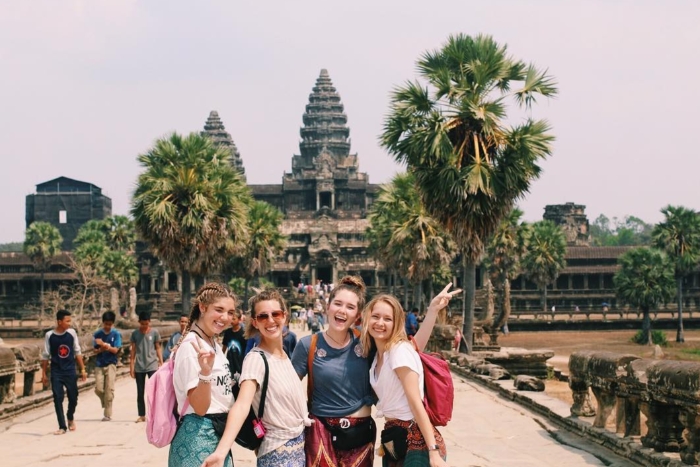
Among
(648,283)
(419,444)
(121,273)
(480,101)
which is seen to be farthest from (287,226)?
(419,444)

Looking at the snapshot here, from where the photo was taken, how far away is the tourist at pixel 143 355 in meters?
14.0

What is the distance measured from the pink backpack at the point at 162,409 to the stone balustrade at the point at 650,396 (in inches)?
160

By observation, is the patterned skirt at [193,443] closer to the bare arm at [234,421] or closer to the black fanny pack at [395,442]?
the bare arm at [234,421]

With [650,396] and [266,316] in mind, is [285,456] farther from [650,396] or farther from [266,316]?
[650,396]

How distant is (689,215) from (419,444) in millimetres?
57721

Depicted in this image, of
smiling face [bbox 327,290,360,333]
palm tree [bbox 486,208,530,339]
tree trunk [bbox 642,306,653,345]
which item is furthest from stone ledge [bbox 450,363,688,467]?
tree trunk [bbox 642,306,653,345]

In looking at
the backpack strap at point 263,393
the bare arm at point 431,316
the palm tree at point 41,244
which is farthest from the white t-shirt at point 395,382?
the palm tree at point 41,244

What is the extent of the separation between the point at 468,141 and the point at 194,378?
19364 mm

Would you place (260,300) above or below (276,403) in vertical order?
above

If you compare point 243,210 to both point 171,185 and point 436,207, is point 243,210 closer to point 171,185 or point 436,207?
point 171,185

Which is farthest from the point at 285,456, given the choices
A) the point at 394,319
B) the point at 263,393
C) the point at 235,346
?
the point at 235,346

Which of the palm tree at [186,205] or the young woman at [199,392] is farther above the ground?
the palm tree at [186,205]

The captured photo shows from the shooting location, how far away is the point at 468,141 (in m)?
24.7

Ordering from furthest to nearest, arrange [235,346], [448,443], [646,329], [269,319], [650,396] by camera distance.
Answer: [646,329]
[448,443]
[650,396]
[235,346]
[269,319]
